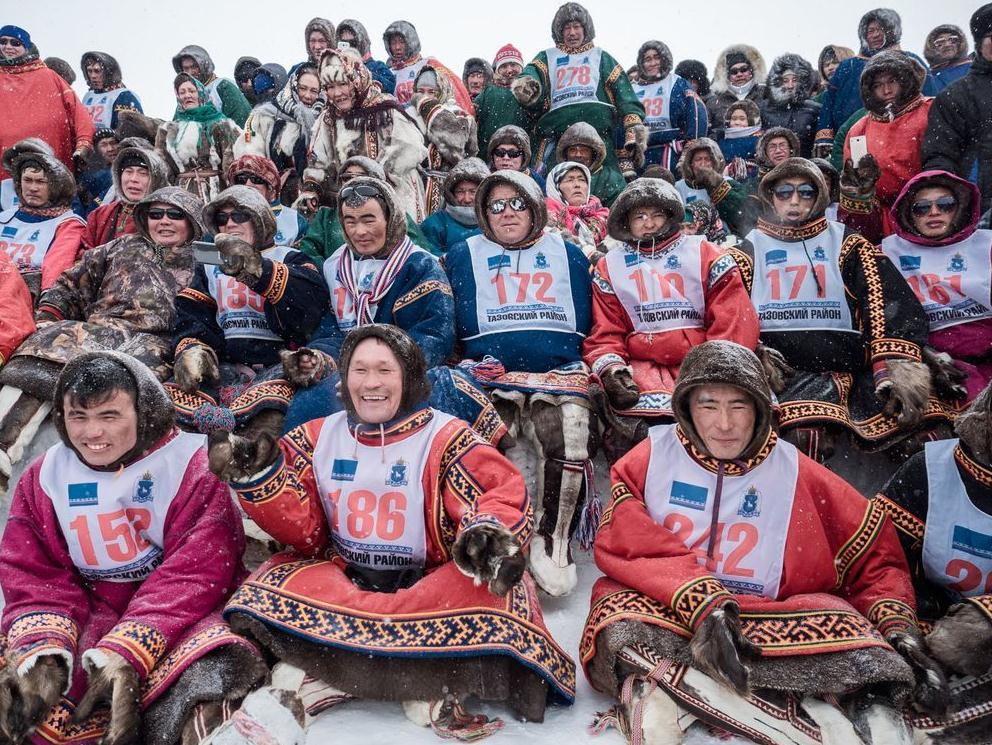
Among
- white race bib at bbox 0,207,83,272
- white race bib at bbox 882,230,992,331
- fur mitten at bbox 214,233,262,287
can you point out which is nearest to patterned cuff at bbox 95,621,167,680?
fur mitten at bbox 214,233,262,287

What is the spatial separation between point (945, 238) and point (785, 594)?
230 cm

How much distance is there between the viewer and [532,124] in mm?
8414

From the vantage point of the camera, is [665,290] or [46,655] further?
[665,290]

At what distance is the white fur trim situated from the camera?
2.25 m

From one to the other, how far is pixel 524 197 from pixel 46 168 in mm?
3197

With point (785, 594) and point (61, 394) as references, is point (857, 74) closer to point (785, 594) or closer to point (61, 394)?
point (785, 594)

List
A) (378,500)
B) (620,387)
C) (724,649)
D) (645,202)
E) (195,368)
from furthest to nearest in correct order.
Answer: (645,202)
(195,368)
(620,387)
(378,500)
(724,649)

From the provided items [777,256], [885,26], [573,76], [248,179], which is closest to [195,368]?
[248,179]

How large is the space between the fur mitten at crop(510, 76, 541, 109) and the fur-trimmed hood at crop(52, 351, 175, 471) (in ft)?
19.8

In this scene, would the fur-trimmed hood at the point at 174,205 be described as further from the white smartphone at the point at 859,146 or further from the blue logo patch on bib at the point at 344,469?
the white smartphone at the point at 859,146

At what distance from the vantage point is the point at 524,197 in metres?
4.16

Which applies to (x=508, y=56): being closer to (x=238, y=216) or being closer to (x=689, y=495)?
(x=238, y=216)

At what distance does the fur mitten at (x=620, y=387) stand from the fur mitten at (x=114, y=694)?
87.1 inches

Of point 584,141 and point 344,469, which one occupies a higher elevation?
point 584,141
